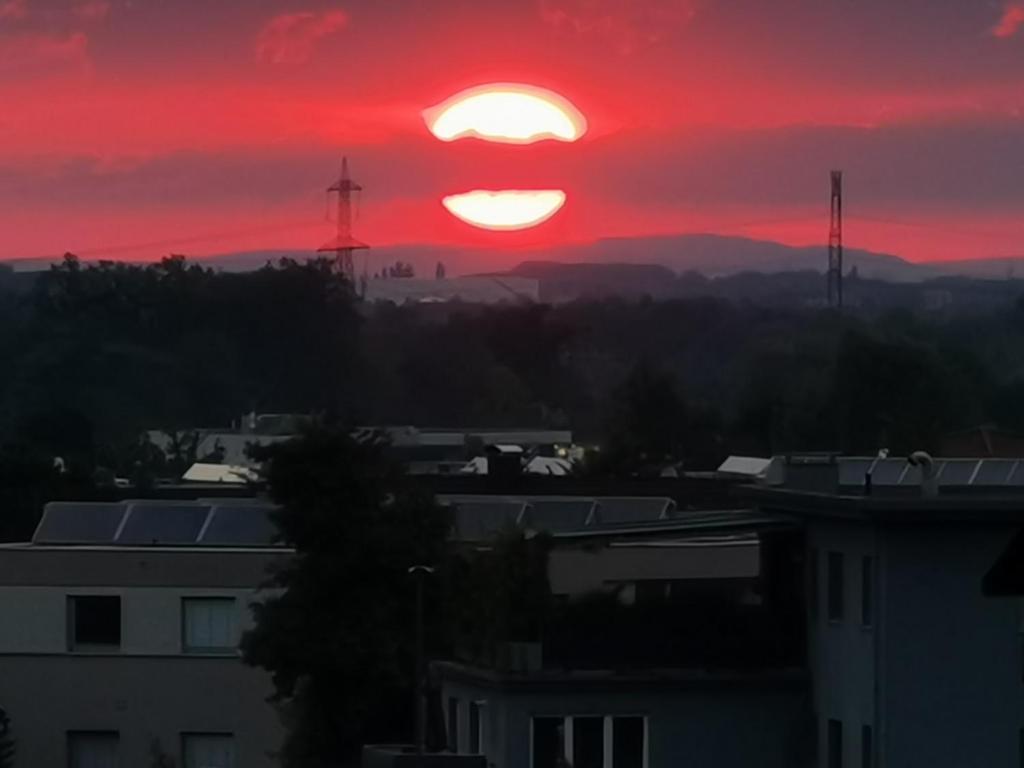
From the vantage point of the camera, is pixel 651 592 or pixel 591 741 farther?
pixel 651 592

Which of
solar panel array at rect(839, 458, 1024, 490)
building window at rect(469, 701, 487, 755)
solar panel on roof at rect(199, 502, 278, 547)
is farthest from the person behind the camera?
solar panel on roof at rect(199, 502, 278, 547)

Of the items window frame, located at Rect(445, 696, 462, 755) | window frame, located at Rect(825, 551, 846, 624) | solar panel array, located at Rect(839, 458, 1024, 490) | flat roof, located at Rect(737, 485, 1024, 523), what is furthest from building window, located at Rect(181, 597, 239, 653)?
flat roof, located at Rect(737, 485, 1024, 523)

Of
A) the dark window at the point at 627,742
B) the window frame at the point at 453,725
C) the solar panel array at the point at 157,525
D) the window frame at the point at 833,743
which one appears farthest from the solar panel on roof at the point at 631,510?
the window frame at the point at 833,743

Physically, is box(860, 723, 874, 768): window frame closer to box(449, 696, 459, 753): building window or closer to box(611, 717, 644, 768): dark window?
box(611, 717, 644, 768): dark window

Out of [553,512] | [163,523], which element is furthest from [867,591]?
[163,523]

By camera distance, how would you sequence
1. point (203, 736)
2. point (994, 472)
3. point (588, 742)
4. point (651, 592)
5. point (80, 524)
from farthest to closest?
point (80, 524)
point (994, 472)
point (203, 736)
point (651, 592)
point (588, 742)

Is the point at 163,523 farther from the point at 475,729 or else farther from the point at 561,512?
the point at 475,729

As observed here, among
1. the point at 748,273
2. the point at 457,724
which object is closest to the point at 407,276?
the point at 748,273
